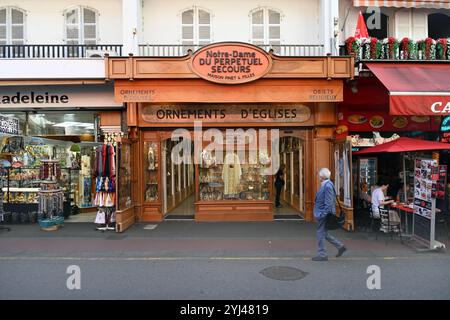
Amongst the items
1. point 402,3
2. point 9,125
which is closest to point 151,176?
point 9,125

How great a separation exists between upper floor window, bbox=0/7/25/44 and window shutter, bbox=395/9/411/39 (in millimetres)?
12396

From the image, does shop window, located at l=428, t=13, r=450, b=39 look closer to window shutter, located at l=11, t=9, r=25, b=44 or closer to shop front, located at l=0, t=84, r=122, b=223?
shop front, located at l=0, t=84, r=122, b=223

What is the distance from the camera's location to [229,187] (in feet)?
40.1

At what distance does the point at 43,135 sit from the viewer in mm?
12688

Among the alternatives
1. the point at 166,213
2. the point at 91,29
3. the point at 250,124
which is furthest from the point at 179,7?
the point at 166,213

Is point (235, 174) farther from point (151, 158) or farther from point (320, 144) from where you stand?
point (320, 144)

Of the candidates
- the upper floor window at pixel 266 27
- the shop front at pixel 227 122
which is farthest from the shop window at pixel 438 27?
the upper floor window at pixel 266 27

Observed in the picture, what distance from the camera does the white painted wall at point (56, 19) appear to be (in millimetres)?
12242

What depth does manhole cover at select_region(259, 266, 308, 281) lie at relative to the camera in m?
6.27

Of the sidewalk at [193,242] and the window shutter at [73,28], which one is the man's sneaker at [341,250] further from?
the window shutter at [73,28]

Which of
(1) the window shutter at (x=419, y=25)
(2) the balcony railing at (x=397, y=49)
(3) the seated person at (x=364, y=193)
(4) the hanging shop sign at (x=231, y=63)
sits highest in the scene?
(1) the window shutter at (x=419, y=25)

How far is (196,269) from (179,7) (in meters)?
9.03

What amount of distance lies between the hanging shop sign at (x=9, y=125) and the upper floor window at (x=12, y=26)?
2.74m

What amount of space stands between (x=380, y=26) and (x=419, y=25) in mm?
1245
